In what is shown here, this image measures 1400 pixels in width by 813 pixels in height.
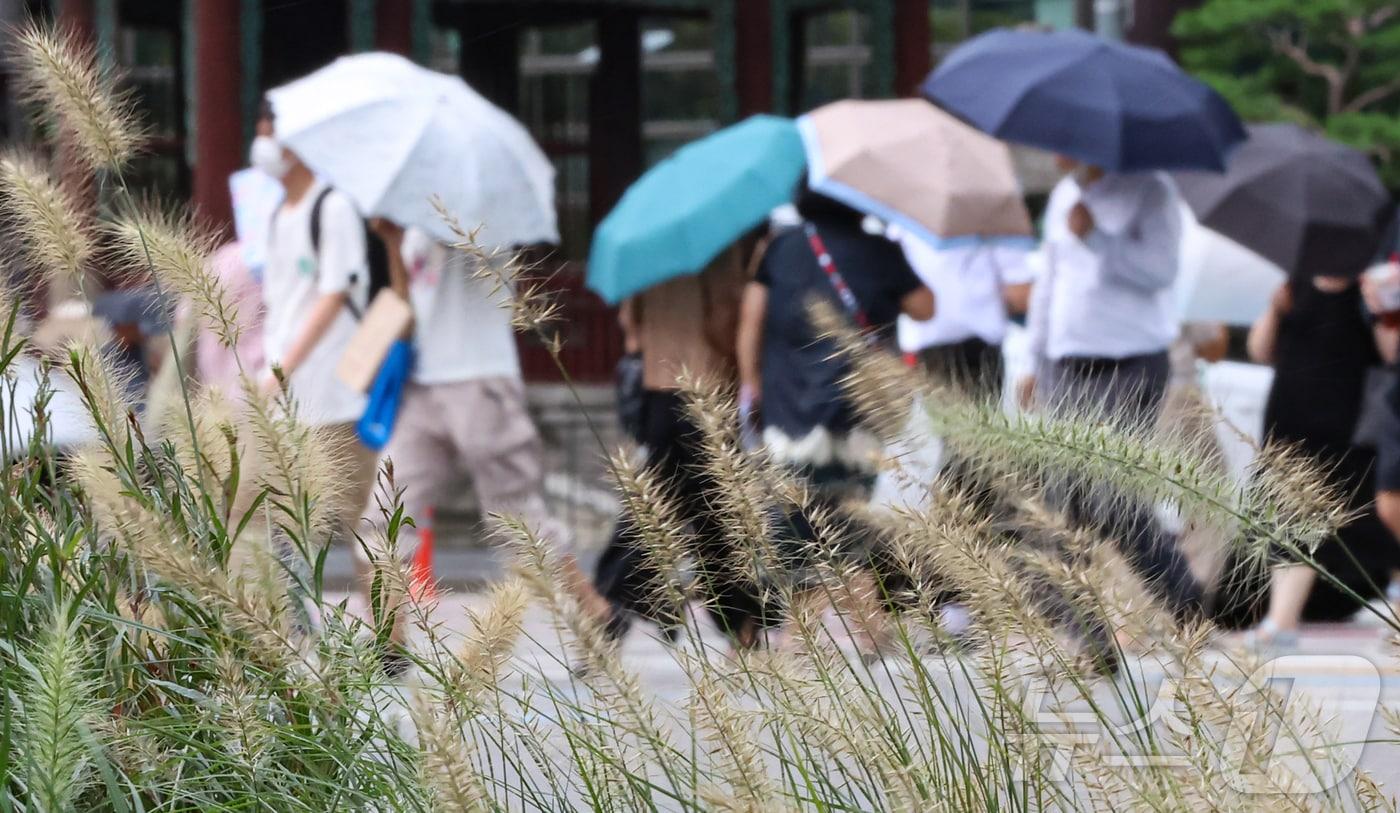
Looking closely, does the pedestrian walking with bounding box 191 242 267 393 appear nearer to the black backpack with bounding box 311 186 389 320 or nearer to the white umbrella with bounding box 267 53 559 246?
the black backpack with bounding box 311 186 389 320

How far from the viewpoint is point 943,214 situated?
554 cm

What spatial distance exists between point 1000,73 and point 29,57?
412 centimetres

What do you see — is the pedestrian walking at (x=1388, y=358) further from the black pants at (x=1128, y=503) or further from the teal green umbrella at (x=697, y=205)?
the teal green umbrella at (x=697, y=205)

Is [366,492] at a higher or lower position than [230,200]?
higher

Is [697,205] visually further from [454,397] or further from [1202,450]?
[1202,450]

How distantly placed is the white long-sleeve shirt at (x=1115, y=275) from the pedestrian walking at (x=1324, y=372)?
0.90m

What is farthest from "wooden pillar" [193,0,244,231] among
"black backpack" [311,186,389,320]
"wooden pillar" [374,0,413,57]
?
"black backpack" [311,186,389,320]

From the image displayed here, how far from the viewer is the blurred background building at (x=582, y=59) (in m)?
11.6

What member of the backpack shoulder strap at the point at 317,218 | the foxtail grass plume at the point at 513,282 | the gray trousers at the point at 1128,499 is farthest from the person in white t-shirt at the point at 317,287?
the foxtail grass plume at the point at 513,282

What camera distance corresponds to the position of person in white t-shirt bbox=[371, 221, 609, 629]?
538 centimetres

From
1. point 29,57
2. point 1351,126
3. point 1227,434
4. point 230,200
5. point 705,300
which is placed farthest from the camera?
point 1351,126

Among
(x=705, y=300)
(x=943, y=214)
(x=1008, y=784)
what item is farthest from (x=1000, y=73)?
(x=1008, y=784)

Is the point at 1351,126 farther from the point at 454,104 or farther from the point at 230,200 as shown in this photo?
the point at 454,104

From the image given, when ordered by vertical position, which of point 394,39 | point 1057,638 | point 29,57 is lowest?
point 394,39
